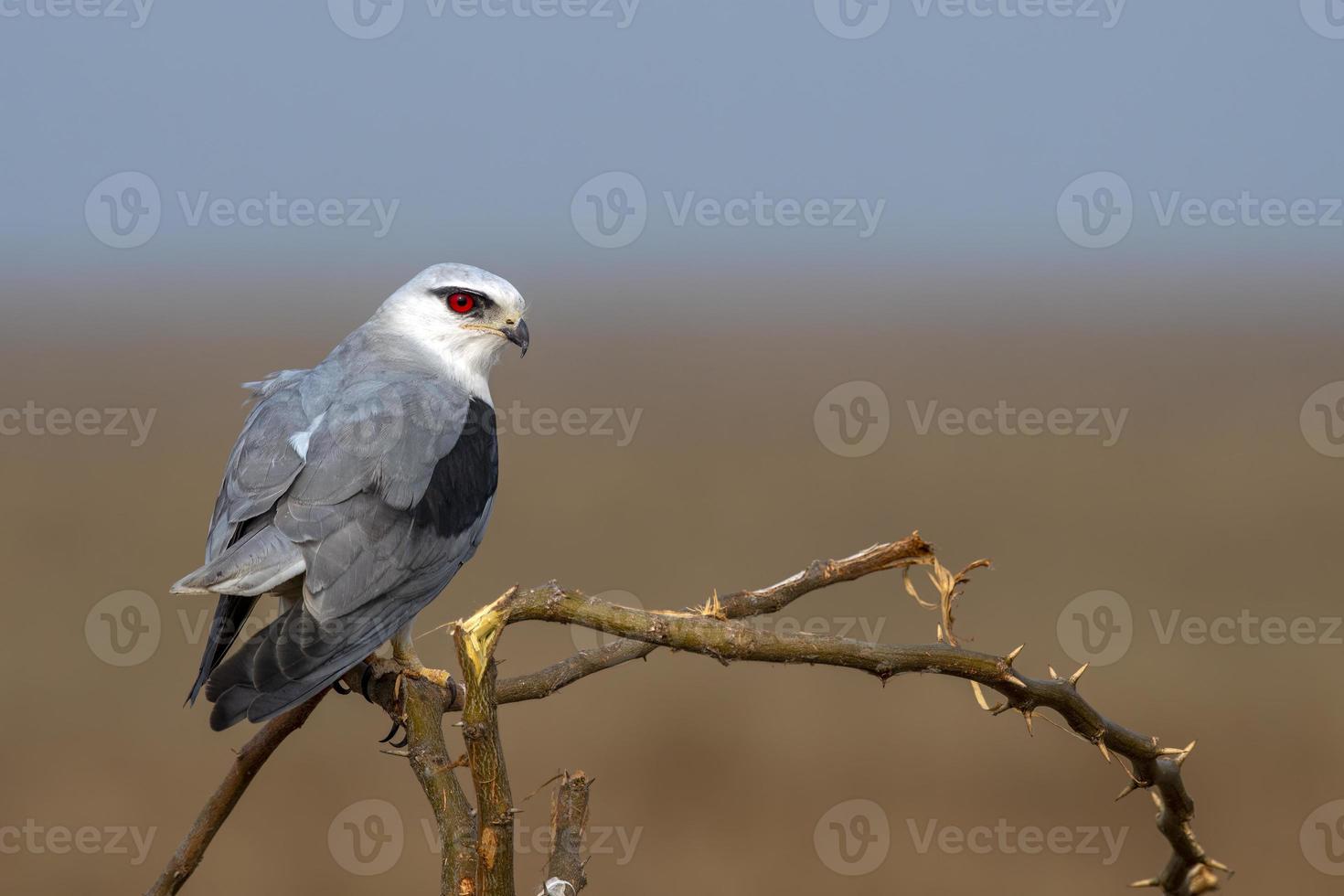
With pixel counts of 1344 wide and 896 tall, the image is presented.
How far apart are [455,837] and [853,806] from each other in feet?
34.5

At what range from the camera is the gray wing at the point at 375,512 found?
4.21 m

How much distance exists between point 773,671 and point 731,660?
1324 centimetres

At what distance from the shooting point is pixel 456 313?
5.54 metres

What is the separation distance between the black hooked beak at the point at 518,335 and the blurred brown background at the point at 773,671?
2.57 meters

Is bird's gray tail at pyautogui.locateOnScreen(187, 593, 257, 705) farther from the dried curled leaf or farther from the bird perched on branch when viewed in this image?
the dried curled leaf

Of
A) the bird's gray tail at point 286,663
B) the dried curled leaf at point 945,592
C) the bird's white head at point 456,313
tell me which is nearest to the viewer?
the dried curled leaf at point 945,592

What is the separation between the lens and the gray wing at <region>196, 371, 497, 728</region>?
4.21 metres

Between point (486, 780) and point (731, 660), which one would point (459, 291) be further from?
point (486, 780)

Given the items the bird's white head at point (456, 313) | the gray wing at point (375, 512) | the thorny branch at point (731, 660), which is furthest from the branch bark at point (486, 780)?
the bird's white head at point (456, 313)

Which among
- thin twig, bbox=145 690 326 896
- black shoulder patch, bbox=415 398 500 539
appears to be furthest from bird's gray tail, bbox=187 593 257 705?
thin twig, bbox=145 690 326 896

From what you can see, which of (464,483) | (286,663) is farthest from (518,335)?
(286,663)

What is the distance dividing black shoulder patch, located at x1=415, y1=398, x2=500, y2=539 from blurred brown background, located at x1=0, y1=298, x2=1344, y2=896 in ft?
6.21

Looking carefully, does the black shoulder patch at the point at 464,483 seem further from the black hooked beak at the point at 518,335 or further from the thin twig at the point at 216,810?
the thin twig at the point at 216,810

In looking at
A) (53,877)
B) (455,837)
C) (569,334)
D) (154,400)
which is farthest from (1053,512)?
(569,334)
